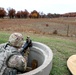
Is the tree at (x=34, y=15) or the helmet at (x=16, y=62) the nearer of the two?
the helmet at (x=16, y=62)

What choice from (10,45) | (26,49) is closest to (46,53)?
(26,49)

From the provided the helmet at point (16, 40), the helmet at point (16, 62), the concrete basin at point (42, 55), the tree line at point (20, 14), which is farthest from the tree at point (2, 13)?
the helmet at point (16, 62)

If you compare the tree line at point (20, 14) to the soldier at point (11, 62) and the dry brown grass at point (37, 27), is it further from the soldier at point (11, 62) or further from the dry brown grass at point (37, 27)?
the soldier at point (11, 62)

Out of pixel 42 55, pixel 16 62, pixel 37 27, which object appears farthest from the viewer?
pixel 37 27

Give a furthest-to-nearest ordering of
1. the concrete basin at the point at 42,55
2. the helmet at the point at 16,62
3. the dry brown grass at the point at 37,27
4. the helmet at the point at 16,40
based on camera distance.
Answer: the dry brown grass at the point at 37,27 < the concrete basin at the point at 42,55 < the helmet at the point at 16,40 < the helmet at the point at 16,62

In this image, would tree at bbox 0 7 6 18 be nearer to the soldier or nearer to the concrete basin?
the concrete basin

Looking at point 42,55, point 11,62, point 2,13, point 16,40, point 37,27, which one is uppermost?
point 16,40

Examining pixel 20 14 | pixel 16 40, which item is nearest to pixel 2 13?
pixel 20 14

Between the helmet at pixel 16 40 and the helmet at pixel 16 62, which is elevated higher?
the helmet at pixel 16 40

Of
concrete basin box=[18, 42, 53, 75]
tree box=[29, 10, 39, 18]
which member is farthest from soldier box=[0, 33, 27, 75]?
tree box=[29, 10, 39, 18]

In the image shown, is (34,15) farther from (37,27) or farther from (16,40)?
(16,40)

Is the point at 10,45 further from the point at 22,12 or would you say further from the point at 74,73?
the point at 22,12

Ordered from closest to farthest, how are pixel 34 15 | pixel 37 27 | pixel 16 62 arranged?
pixel 16 62 < pixel 37 27 < pixel 34 15

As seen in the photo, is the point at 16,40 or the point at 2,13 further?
the point at 2,13
